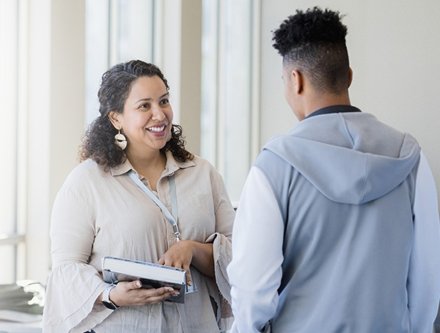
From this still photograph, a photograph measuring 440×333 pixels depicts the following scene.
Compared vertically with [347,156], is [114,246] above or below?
below

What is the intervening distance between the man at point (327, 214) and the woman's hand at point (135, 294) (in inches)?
15.1

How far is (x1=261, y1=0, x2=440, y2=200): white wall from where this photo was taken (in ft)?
17.0

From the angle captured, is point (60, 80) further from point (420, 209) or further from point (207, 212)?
point (420, 209)

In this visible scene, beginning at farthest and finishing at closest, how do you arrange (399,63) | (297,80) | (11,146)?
(399,63)
(11,146)
(297,80)

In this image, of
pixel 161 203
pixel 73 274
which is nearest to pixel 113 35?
pixel 161 203

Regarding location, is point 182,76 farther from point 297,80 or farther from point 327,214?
point 327,214

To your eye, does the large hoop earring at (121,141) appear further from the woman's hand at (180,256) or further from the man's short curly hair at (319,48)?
the man's short curly hair at (319,48)

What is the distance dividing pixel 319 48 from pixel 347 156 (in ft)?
0.91

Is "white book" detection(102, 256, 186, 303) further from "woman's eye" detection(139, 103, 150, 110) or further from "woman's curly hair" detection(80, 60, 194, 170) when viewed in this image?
"woman's eye" detection(139, 103, 150, 110)

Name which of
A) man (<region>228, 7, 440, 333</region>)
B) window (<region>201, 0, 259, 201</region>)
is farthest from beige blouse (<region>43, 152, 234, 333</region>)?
window (<region>201, 0, 259, 201</region>)

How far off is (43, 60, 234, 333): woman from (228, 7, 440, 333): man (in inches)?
18.7

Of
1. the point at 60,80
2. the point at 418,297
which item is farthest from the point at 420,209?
the point at 60,80

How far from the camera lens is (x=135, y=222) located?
217cm

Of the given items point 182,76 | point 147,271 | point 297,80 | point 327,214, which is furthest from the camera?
point 182,76
